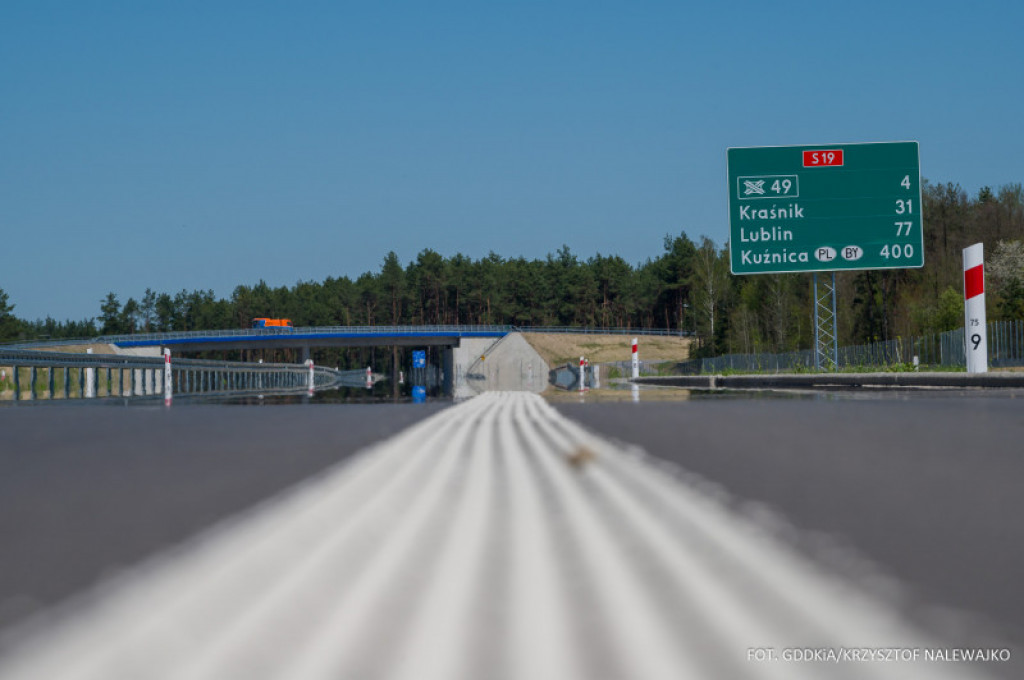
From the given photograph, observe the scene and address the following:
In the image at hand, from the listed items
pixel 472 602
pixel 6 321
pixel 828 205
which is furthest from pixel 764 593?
pixel 6 321

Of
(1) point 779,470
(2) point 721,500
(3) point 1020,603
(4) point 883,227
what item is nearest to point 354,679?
(3) point 1020,603

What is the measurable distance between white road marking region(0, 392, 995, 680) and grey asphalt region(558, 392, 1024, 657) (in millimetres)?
352

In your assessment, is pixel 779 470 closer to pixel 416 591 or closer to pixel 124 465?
pixel 416 591

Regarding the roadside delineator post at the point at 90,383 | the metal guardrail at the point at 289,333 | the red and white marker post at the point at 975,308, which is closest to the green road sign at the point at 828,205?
the red and white marker post at the point at 975,308

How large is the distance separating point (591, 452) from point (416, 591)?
204 inches

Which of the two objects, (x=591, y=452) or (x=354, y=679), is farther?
(x=591, y=452)

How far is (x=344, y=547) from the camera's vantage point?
185 inches

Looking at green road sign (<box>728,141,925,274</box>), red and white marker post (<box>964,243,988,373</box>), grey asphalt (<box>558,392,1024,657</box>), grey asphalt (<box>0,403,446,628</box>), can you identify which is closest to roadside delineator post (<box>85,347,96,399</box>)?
grey asphalt (<box>0,403,446,628</box>)

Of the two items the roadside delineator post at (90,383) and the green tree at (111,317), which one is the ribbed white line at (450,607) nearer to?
the roadside delineator post at (90,383)

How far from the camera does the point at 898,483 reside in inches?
255

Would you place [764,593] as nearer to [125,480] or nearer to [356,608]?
[356,608]

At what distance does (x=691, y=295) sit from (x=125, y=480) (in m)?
121

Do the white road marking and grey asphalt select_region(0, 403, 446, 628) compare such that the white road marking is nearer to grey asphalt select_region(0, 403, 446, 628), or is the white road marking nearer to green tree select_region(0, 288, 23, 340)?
grey asphalt select_region(0, 403, 446, 628)

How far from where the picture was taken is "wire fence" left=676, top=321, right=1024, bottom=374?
31.8 m
